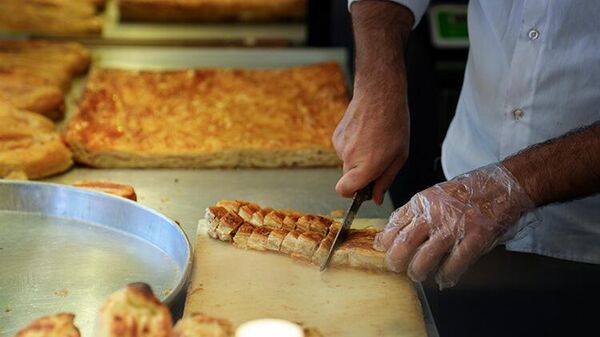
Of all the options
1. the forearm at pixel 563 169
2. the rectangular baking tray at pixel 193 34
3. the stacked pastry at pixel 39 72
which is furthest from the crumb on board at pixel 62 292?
the rectangular baking tray at pixel 193 34

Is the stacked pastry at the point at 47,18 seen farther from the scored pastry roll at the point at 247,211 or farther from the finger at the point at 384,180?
the finger at the point at 384,180

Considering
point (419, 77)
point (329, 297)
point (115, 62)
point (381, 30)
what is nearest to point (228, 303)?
point (329, 297)

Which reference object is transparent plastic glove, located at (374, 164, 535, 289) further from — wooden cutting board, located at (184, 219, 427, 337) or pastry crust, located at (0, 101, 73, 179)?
pastry crust, located at (0, 101, 73, 179)

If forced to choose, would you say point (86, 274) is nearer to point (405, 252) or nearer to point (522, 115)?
point (405, 252)

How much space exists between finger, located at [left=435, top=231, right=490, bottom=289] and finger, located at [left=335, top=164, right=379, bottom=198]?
0.41m

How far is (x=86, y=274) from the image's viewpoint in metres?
2.53

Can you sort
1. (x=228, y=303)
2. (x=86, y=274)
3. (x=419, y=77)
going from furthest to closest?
(x=419, y=77), (x=86, y=274), (x=228, y=303)

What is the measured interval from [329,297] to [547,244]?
98 cm

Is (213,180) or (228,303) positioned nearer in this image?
(228,303)

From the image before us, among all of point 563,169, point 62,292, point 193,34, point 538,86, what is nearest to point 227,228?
point 62,292

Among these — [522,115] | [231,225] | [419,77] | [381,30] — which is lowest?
[419,77]

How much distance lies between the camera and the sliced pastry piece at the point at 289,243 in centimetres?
251

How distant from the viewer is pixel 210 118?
148 inches

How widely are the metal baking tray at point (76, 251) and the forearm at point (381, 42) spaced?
2.43 feet
